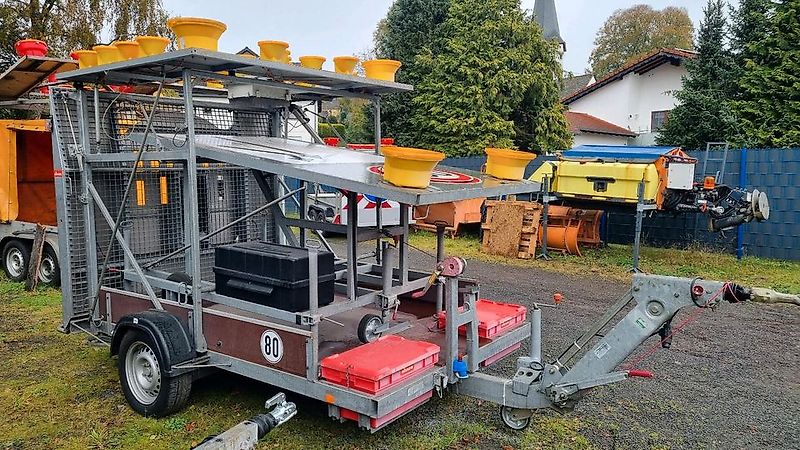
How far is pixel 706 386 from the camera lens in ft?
18.7

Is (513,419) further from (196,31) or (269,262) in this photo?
(196,31)

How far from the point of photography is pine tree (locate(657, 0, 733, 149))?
17.9 m

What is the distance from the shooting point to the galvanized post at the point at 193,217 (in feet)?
14.8

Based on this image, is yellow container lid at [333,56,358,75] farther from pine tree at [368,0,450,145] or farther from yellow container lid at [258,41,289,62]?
pine tree at [368,0,450,145]

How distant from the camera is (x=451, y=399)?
5.28 meters

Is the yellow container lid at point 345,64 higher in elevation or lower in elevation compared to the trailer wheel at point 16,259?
higher

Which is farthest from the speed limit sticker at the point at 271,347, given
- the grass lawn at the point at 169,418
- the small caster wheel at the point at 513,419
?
the small caster wheel at the point at 513,419

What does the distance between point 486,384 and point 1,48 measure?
20312 millimetres

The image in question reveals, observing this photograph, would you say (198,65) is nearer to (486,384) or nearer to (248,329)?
(248,329)

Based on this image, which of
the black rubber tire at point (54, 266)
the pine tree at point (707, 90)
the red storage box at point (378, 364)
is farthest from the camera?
the pine tree at point (707, 90)

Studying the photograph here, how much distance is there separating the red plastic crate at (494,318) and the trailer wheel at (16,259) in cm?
763

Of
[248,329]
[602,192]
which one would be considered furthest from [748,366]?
[602,192]

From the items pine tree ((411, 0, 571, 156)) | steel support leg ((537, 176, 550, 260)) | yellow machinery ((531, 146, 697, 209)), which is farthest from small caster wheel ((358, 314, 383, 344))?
pine tree ((411, 0, 571, 156))

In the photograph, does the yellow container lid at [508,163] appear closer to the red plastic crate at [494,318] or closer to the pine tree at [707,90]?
the red plastic crate at [494,318]
